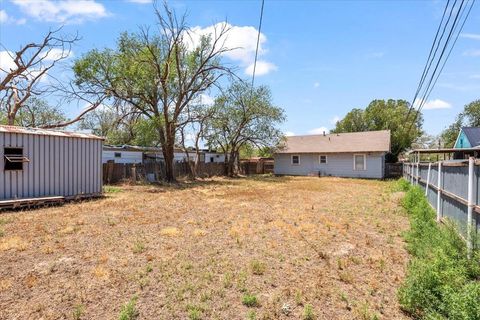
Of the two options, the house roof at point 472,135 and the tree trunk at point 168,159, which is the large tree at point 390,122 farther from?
the tree trunk at point 168,159

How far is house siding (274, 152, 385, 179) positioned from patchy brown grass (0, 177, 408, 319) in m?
15.6

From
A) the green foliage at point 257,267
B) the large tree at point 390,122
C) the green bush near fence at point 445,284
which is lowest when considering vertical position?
the green foliage at point 257,267

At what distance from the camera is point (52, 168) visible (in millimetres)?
10352

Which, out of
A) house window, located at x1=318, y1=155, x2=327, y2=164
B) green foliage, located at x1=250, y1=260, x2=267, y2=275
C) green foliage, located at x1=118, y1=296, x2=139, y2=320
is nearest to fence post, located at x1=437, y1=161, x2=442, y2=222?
green foliage, located at x1=250, y1=260, x2=267, y2=275

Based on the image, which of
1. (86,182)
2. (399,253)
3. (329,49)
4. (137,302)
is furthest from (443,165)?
(86,182)

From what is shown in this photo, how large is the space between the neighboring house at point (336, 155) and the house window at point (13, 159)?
67.2ft

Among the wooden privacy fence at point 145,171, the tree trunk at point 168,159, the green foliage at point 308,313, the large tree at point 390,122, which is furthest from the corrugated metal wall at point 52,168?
the large tree at point 390,122

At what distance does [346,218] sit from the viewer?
8289 millimetres

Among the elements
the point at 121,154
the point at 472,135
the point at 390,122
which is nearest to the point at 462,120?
the point at 390,122

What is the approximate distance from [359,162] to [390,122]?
11.1m

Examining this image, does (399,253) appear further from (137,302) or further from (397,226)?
(137,302)

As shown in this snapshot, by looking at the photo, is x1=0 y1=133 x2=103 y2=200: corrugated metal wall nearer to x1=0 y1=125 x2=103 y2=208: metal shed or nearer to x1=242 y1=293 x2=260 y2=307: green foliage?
x1=0 y1=125 x2=103 y2=208: metal shed

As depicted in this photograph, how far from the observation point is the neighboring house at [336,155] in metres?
23.4

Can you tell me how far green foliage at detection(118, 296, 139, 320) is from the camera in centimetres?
319
